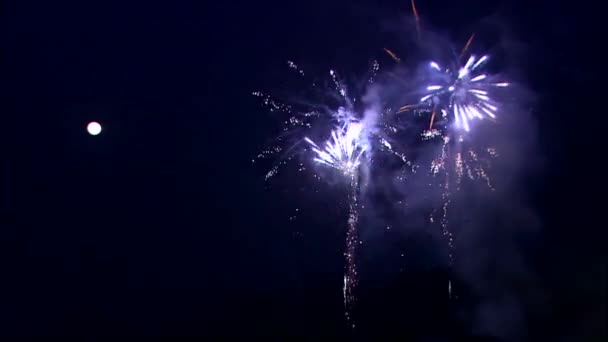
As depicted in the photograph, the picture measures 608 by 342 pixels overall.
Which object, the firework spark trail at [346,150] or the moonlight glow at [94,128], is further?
the moonlight glow at [94,128]

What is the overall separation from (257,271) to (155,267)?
343cm

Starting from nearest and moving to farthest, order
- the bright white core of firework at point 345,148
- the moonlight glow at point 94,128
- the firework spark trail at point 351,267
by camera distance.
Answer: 1. the bright white core of firework at point 345,148
2. the moonlight glow at point 94,128
3. the firework spark trail at point 351,267

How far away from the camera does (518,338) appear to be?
52.3 ft

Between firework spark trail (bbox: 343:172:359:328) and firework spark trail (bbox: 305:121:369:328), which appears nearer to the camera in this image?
firework spark trail (bbox: 305:121:369:328)

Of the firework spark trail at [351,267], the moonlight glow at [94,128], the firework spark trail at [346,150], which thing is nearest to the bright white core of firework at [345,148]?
the firework spark trail at [346,150]

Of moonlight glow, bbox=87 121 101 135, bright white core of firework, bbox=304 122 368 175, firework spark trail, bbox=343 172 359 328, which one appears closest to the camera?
bright white core of firework, bbox=304 122 368 175

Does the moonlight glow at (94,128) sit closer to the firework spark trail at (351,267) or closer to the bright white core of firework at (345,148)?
the bright white core of firework at (345,148)

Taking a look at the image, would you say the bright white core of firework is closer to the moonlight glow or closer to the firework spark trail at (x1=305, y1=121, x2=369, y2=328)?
the firework spark trail at (x1=305, y1=121, x2=369, y2=328)

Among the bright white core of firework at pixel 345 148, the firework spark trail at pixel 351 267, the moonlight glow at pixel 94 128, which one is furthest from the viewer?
Answer: the firework spark trail at pixel 351 267

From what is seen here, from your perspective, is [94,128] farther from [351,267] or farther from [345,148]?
[351,267]

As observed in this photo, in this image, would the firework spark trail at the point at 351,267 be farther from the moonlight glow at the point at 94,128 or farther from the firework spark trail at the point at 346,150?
the moonlight glow at the point at 94,128

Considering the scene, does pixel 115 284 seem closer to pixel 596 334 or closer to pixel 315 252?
pixel 315 252

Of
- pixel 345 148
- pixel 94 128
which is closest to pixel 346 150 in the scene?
pixel 345 148

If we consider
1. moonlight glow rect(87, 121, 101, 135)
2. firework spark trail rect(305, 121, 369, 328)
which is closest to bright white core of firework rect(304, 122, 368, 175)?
firework spark trail rect(305, 121, 369, 328)
